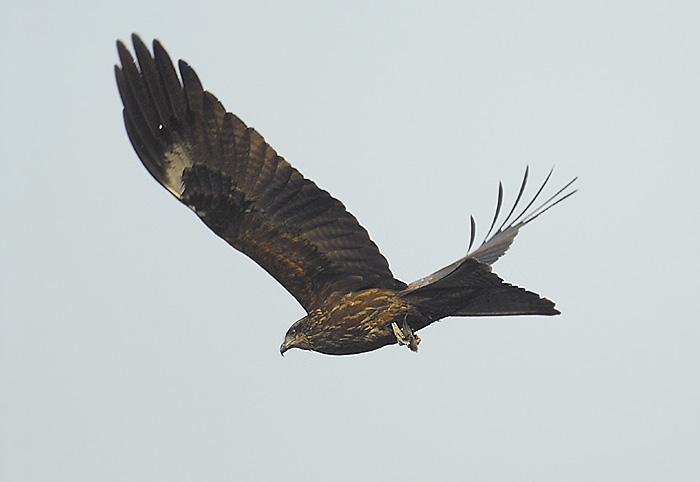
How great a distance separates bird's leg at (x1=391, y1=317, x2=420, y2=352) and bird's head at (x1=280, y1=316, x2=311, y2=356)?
0.77 m

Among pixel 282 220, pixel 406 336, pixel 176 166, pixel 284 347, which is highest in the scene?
pixel 176 166

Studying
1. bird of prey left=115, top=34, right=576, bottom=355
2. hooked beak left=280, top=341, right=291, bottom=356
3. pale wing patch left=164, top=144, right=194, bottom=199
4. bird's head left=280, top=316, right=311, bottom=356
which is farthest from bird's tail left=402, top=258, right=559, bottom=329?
pale wing patch left=164, top=144, right=194, bottom=199

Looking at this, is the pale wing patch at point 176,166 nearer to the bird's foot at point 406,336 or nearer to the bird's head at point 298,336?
the bird's head at point 298,336

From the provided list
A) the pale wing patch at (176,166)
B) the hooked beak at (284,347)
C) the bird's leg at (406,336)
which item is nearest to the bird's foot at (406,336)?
the bird's leg at (406,336)

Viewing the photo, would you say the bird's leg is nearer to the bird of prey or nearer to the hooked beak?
the bird of prey

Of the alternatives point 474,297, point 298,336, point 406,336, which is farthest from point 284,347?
point 474,297

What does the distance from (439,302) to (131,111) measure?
2863mm

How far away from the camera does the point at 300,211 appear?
9.88 meters

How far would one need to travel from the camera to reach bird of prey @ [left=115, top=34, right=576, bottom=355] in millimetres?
9734

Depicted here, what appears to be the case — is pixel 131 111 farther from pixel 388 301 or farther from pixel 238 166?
pixel 388 301

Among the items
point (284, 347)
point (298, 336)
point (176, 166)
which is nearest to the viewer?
point (176, 166)

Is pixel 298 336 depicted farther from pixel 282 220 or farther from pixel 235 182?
pixel 235 182

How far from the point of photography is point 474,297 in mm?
9836

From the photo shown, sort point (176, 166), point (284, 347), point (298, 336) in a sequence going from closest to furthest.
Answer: point (176, 166)
point (298, 336)
point (284, 347)
